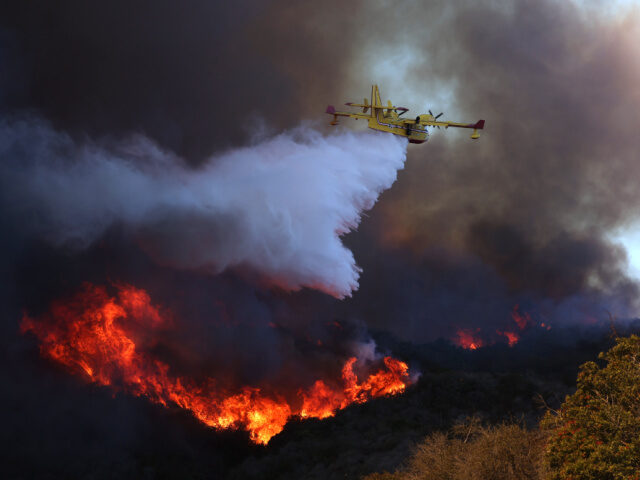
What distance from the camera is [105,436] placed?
3457 inches

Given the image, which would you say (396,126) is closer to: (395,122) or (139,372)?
(395,122)

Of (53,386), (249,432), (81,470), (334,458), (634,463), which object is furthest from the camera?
(249,432)

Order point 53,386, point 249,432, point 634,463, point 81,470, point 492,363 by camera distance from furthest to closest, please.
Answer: point 492,363, point 249,432, point 53,386, point 81,470, point 634,463

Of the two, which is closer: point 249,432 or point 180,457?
point 180,457

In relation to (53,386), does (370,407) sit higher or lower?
higher

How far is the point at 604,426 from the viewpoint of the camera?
80.1ft

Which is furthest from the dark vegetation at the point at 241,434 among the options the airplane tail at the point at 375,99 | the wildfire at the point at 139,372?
the airplane tail at the point at 375,99

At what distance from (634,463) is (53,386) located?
313 feet

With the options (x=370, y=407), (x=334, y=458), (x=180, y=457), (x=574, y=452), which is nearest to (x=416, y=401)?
(x=370, y=407)

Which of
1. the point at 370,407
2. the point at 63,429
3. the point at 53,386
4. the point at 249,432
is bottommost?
the point at 63,429

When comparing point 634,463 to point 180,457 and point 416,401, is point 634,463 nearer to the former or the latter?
point 180,457

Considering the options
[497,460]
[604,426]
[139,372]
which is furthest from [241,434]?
[604,426]

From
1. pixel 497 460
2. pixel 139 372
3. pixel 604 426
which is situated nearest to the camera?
pixel 604 426

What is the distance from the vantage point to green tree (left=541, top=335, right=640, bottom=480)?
2273 cm
